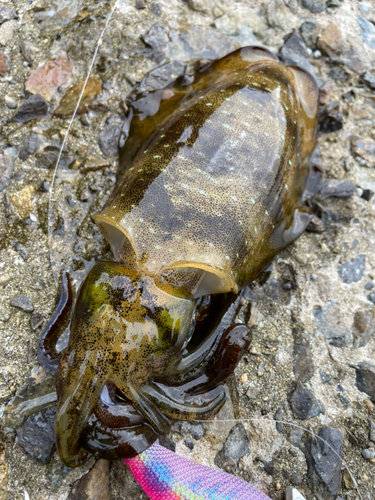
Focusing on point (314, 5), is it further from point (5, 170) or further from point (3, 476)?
point (3, 476)

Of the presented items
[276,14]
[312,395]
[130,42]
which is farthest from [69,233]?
[276,14]

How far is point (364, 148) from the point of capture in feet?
13.9

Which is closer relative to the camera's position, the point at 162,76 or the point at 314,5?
the point at 162,76

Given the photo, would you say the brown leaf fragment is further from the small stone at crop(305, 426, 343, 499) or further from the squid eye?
the small stone at crop(305, 426, 343, 499)

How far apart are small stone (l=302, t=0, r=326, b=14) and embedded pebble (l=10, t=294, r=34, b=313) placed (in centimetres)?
419

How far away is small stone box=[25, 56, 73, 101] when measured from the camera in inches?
156

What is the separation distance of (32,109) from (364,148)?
3.24 meters

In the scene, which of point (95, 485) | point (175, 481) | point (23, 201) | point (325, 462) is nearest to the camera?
point (175, 481)

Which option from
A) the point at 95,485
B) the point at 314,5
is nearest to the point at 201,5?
the point at 314,5

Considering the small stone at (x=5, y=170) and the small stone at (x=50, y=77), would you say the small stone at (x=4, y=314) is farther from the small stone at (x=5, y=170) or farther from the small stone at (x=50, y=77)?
the small stone at (x=50, y=77)

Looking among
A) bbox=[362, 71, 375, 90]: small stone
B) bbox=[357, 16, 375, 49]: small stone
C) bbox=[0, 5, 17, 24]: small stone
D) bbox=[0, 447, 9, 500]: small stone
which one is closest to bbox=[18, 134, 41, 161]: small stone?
bbox=[0, 5, 17, 24]: small stone

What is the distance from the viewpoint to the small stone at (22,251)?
3.54 m

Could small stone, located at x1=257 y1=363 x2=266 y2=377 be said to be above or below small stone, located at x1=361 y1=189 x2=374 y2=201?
below

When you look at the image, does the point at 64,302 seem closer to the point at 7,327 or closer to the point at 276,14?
the point at 7,327
